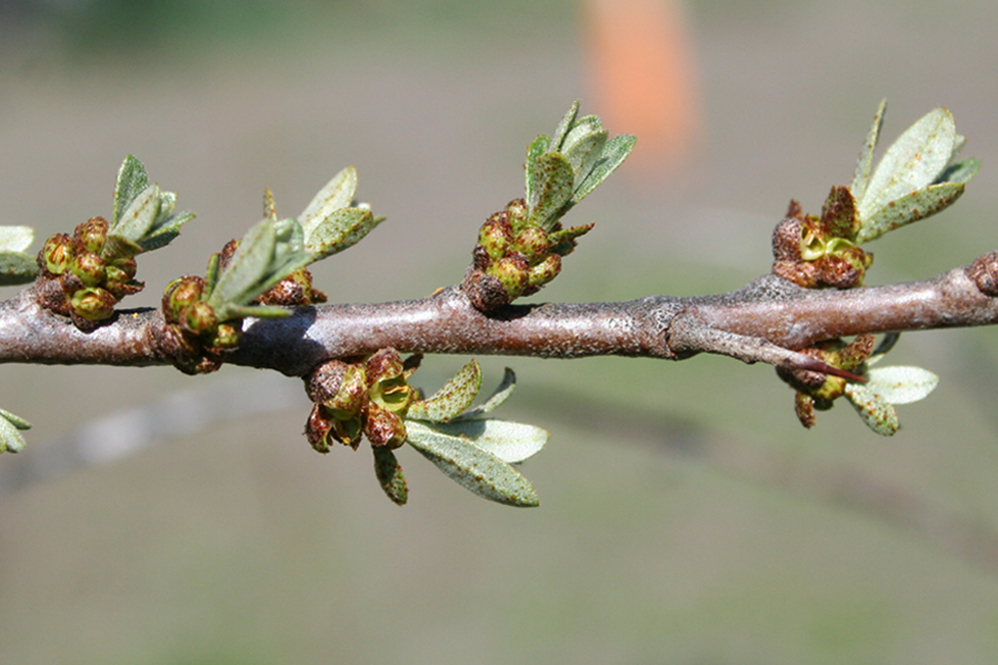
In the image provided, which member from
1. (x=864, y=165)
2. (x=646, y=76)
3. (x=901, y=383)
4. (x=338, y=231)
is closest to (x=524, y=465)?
(x=901, y=383)

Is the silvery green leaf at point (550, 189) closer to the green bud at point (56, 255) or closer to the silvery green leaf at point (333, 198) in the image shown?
the silvery green leaf at point (333, 198)

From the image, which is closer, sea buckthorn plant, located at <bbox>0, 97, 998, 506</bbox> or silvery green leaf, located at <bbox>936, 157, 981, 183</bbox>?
sea buckthorn plant, located at <bbox>0, 97, 998, 506</bbox>

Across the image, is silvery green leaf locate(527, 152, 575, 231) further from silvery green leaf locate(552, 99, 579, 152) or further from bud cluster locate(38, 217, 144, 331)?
bud cluster locate(38, 217, 144, 331)

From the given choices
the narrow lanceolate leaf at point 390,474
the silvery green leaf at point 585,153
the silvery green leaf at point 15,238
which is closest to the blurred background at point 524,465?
the silvery green leaf at point 15,238

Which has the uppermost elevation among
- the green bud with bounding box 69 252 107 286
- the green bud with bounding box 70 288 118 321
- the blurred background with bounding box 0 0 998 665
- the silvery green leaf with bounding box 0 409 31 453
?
the green bud with bounding box 69 252 107 286

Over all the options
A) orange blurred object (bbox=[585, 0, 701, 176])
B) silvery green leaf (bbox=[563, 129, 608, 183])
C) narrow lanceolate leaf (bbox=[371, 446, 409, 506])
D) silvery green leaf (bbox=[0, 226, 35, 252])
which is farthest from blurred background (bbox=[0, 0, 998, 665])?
silvery green leaf (bbox=[563, 129, 608, 183])

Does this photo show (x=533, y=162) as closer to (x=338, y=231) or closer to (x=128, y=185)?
(x=338, y=231)

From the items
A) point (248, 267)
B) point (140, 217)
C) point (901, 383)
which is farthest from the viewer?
point (901, 383)
